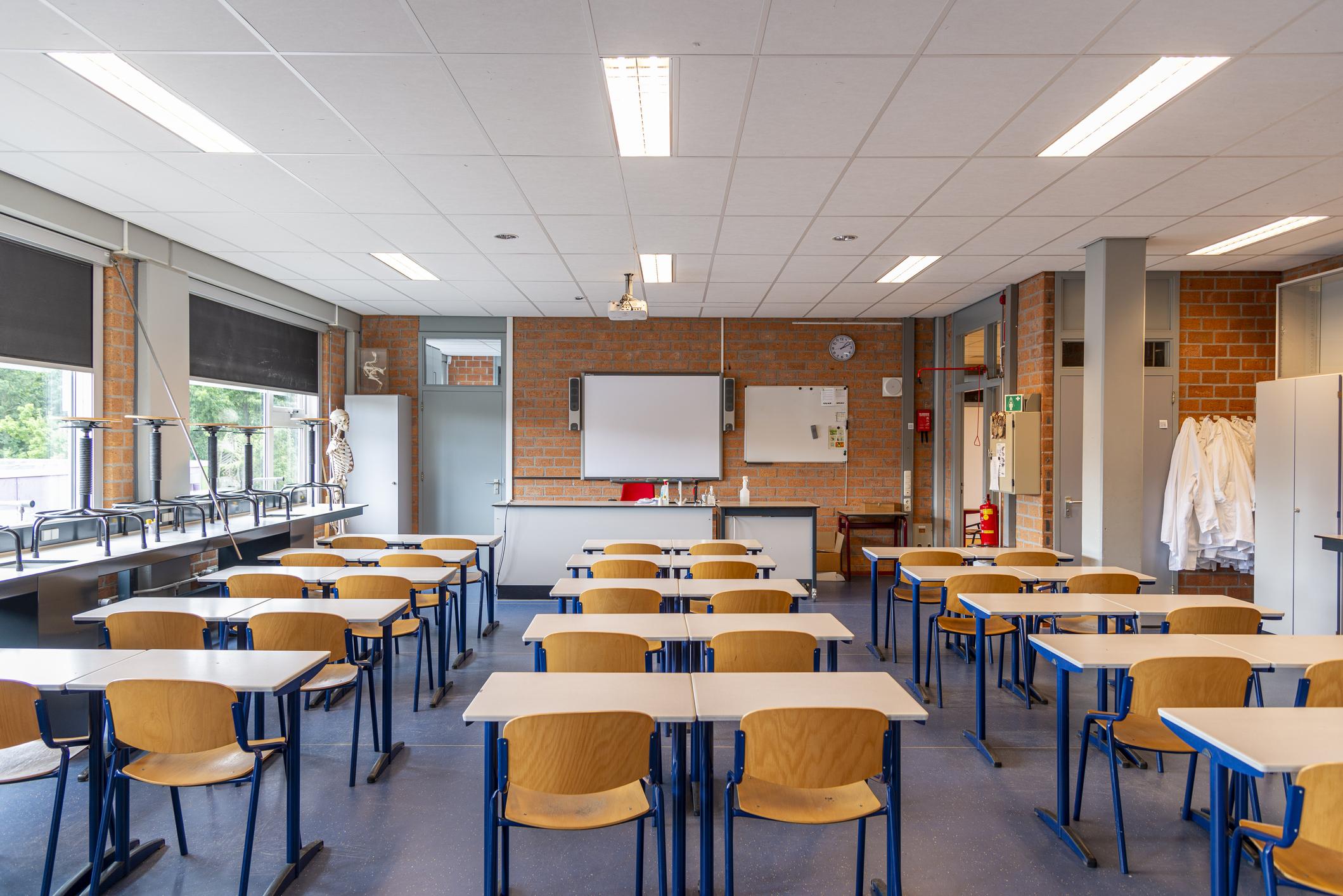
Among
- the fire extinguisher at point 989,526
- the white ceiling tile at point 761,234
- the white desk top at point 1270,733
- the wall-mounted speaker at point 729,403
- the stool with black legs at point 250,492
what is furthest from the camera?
the wall-mounted speaker at point 729,403

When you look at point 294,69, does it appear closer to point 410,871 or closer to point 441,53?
point 441,53

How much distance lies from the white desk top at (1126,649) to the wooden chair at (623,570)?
218cm

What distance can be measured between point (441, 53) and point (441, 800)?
113 inches

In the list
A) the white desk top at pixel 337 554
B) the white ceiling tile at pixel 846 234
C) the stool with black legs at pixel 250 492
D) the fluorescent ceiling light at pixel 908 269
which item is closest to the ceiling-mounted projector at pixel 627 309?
the white ceiling tile at pixel 846 234

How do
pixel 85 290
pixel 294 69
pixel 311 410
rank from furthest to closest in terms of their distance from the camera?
pixel 311 410 < pixel 85 290 < pixel 294 69

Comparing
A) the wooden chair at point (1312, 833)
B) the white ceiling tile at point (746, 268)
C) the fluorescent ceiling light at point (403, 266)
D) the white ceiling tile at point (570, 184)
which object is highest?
the fluorescent ceiling light at point (403, 266)

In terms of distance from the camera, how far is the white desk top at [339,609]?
3152 mm

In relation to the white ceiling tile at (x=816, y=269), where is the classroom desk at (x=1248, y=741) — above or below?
below

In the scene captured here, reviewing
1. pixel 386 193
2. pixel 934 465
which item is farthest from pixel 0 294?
pixel 934 465

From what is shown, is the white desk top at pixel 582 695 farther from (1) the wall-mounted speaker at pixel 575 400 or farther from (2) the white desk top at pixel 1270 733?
(1) the wall-mounted speaker at pixel 575 400

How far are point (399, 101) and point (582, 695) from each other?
2449 millimetres

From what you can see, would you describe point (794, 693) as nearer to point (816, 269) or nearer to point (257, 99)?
point (257, 99)

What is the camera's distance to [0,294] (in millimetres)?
3982

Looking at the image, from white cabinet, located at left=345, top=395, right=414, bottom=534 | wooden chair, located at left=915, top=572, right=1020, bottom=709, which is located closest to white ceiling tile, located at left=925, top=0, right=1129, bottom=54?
wooden chair, located at left=915, top=572, right=1020, bottom=709
